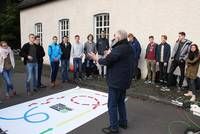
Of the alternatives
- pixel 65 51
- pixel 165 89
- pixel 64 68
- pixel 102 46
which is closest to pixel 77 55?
pixel 65 51

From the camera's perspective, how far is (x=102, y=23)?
44.0 feet

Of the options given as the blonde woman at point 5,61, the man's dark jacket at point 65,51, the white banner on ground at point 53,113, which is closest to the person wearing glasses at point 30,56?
the blonde woman at point 5,61

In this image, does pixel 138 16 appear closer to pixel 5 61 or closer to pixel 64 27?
pixel 5 61

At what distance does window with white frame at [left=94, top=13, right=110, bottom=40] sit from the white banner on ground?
549 centimetres

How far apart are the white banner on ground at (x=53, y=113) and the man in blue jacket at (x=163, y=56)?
262cm

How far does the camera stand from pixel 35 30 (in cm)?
2000

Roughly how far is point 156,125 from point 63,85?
5226 mm

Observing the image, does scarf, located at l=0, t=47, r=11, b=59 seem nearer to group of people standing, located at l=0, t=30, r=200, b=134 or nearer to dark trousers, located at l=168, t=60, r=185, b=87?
group of people standing, located at l=0, t=30, r=200, b=134

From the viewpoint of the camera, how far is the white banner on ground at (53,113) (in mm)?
5609

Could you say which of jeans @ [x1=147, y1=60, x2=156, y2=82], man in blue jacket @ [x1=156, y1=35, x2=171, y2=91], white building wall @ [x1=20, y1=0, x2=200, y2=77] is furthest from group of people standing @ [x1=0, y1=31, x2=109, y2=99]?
man in blue jacket @ [x1=156, y1=35, x2=171, y2=91]

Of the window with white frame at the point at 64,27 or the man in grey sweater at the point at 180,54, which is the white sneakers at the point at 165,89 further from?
the window with white frame at the point at 64,27

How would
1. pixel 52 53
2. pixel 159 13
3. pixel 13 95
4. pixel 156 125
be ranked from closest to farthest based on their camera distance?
1. pixel 156 125
2. pixel 13 95
3. pixel 52 53
4. pixel 159 13

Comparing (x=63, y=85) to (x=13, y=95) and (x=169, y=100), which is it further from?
(x=169, y=100)

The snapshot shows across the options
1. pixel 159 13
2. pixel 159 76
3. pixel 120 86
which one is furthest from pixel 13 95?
pixel 159 13
